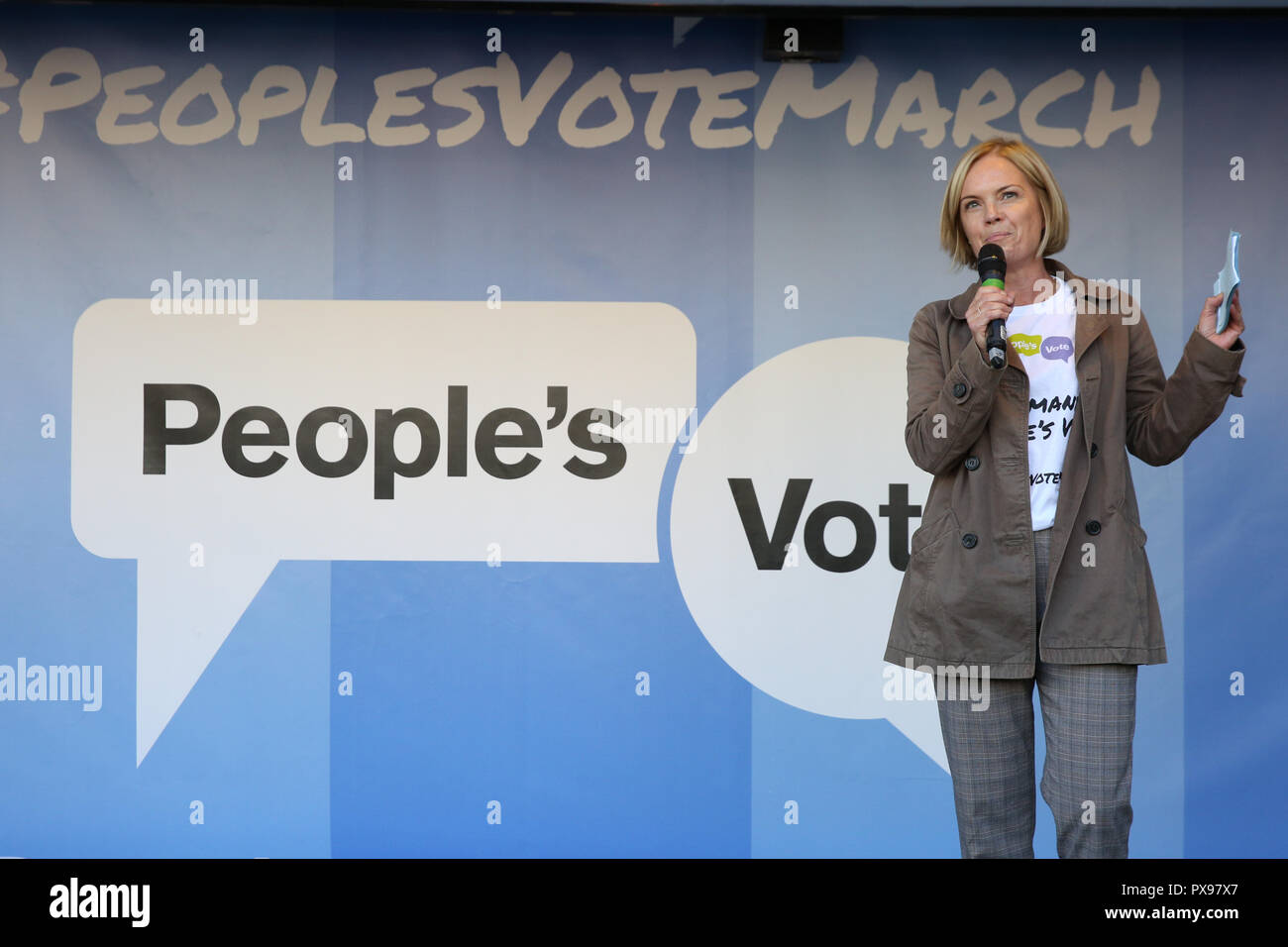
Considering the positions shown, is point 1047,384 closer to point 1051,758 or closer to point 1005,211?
point 1005,211

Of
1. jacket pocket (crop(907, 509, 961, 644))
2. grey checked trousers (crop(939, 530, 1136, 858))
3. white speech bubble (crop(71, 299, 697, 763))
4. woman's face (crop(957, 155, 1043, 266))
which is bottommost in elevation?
grey checked trousers (crop(939, 530, 1136, 858))

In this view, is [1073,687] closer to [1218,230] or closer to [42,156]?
[1218,230]

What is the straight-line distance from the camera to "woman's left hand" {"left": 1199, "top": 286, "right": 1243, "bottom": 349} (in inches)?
85.7

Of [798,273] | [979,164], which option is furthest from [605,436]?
[979,164]

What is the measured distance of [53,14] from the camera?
11.1 feet

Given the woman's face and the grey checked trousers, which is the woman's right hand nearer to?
the woman's face

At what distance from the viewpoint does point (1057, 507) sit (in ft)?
7.16

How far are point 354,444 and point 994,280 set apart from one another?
1.94 m

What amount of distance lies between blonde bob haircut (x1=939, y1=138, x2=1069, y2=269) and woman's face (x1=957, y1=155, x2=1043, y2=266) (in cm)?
1

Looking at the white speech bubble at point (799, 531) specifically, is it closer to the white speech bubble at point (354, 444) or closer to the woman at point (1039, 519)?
the white speech bubble at point (354, 444)

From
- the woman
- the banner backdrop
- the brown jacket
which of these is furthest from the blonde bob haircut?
the banner backdrop

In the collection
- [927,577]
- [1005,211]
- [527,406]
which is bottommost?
[927,577]

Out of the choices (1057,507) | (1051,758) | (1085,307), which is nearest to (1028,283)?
(1085,307)

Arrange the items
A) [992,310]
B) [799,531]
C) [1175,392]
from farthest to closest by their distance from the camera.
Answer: [799,531] < [1175,392] < [992,310]
